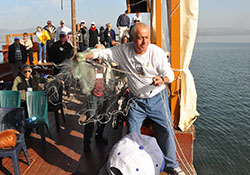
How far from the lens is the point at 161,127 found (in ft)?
9.11

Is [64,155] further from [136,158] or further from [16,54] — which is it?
[16,54]

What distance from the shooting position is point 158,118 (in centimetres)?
270

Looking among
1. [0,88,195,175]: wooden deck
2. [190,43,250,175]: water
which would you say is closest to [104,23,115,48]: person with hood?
[190,43,250,175]: water

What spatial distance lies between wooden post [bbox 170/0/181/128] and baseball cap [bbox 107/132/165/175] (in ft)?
5.56

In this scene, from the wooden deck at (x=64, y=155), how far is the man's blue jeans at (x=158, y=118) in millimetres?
767

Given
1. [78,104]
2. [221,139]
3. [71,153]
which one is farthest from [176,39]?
[221,139]

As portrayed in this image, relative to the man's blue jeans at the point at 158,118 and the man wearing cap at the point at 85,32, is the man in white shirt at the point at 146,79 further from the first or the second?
the man wearing cap at the point at 85,32

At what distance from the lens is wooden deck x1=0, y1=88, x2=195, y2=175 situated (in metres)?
3.44

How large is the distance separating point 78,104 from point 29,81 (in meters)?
2.19

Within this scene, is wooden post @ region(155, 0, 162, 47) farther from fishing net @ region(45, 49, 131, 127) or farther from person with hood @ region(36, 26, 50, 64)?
person with hood @ region(36, 26, 50, 64)

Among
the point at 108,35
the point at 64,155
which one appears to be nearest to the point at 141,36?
the point at 64,155

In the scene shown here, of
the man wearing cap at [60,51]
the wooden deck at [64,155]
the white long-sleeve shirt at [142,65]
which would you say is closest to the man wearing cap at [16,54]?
the man wearing cap at [60,51]

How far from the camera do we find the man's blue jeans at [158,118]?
2.65 m

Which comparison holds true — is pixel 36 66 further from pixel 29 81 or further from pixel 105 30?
pixel 29 81
